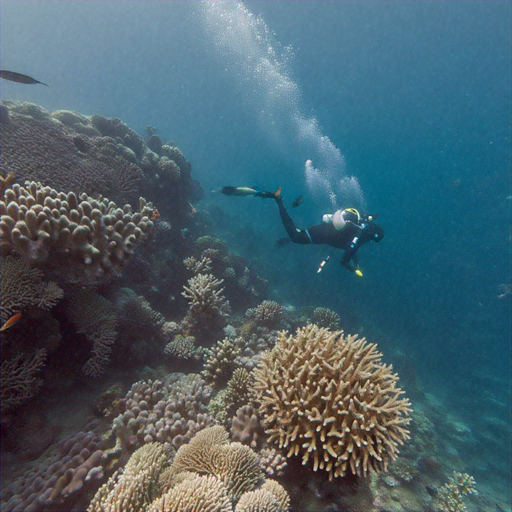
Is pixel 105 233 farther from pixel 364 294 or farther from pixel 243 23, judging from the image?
pixel 243 23

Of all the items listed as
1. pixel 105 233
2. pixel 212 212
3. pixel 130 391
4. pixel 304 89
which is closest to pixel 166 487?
pixel 130 391

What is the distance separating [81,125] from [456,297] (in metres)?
43.6

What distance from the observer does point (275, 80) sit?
174 feet

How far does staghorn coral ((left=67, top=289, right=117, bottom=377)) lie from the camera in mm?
3912

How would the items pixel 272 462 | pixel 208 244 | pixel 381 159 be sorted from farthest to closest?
pixel 381 159 < pixel 208 244 < pixel 272 462

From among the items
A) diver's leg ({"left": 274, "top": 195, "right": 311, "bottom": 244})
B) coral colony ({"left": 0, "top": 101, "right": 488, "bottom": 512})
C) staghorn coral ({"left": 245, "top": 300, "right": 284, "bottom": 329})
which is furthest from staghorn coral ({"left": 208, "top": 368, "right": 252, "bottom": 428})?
diver's leg ({"left": 274, "top": 195, "right": 311, "bottom": 244})

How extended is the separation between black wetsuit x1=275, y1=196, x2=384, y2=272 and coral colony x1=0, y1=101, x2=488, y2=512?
4348 mm

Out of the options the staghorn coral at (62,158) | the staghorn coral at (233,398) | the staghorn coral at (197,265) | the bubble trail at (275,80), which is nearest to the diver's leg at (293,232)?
the staghorn coral at (197,265)

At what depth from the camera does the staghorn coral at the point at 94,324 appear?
154 inches

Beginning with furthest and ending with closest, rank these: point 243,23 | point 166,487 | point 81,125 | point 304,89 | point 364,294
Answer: point 304,89
point 243,23
point 364,294
point 81,125
point 166,487

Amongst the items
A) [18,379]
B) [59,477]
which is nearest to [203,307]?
[18,379]

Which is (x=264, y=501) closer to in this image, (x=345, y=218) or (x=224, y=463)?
(x=224, y=463)

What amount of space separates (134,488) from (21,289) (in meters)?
2.50

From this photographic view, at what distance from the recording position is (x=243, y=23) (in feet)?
134
